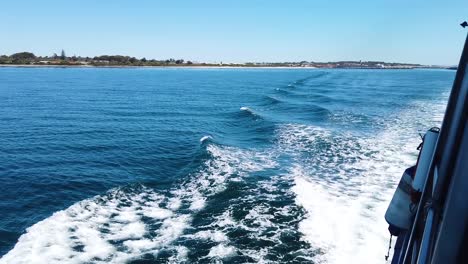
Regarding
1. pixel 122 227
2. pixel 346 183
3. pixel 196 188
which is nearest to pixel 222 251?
pixel 122 227

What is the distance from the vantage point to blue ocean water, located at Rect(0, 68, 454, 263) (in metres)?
13.1

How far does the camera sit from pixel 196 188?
18984 mm

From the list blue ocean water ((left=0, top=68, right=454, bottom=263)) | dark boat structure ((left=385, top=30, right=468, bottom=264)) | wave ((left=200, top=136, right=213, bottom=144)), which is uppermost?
dark boat structure ((left=385, top=30, right=468, bottom=264))

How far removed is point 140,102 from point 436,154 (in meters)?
53.1

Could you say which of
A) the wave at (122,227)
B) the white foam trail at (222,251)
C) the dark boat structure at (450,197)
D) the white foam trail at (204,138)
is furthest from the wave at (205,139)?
the dark boat structure at (450,197)

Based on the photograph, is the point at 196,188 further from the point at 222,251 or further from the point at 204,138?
the point at 204,138

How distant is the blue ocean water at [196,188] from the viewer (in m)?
13.1

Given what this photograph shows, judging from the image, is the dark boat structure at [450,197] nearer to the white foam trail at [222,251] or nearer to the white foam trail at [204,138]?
the white foam trail at [222,251]

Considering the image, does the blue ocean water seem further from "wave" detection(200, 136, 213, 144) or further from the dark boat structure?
the dark boat structure

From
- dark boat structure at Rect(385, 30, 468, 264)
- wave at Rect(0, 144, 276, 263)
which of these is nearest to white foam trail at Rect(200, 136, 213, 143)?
wave at Rect(0, 144, 276, 263)

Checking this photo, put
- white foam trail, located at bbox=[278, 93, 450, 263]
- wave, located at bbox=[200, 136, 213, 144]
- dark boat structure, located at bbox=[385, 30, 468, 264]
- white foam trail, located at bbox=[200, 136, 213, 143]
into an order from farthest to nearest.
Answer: white foam trail, located at bbox=[200, 136, 213, 143]
wave, located at bbox=[200, 136, 213, 144]
white foam trail, located at bbox=[278, 93, 450, 263]
dark boat structure, located at bbox=[385, 30, 468, 264]

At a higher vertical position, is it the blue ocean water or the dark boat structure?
the dark boat structure

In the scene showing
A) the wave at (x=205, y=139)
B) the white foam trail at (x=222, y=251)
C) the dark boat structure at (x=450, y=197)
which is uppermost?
the dark boat structure at (x=450, y=197)

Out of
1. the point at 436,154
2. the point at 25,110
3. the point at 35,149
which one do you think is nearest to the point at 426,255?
the point at 436,154
